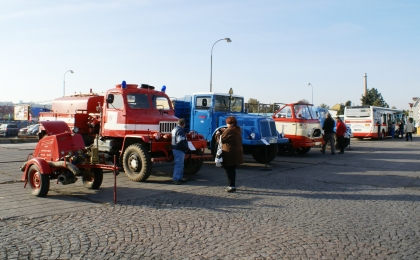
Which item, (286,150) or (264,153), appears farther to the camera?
(286,150)

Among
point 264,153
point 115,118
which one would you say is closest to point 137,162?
point 115,118

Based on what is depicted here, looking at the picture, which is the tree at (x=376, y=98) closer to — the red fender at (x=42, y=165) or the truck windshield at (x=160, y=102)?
the truck windshield at (x=160, y=102)

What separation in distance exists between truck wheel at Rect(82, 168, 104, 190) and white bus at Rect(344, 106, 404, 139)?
2511 centimetres

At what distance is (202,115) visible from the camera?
45.9ft

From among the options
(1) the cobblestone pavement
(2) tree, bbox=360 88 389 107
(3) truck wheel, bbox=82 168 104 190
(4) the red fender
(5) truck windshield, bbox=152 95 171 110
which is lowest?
(1) the cobblestone pavement

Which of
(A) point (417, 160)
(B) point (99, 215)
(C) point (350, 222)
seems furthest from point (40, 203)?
(A) point (417, 160)

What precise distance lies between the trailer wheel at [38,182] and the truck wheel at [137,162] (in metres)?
2.45

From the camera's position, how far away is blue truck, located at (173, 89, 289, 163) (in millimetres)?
13172

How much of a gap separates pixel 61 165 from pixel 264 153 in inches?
313

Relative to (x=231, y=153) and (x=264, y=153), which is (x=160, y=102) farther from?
(x=264, y=153)

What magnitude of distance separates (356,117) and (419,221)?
84.5 feet

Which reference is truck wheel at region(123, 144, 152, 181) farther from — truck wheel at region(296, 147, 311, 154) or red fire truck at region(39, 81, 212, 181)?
truck wheel at region(296, 147, 311, 154)

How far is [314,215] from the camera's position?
6.81 metres

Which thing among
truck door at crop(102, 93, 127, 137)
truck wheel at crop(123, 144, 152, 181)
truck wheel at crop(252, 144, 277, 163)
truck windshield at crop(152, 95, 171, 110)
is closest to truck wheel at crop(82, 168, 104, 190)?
truck wheel at crop(123, 144, 152, 181)
